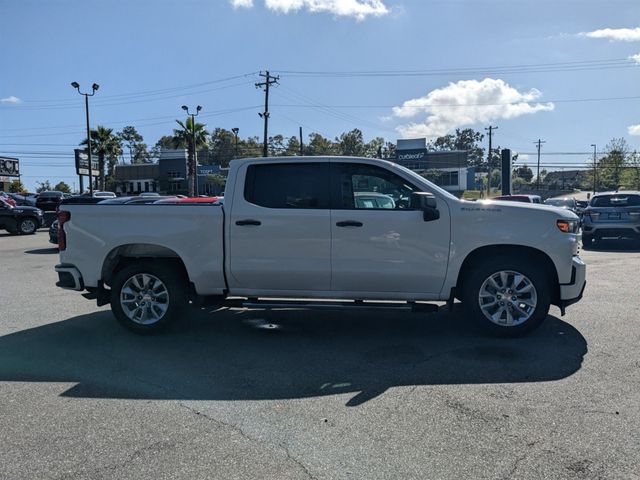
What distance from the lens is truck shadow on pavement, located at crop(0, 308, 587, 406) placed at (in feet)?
15.1

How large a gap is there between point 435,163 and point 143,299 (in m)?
73.2

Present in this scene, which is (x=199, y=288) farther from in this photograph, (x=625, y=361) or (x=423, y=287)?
(x=625, y=361)

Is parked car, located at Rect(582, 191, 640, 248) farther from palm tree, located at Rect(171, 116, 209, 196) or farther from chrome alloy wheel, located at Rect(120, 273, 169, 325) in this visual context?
palm tree, located at Rect(171, 116, 209, 196)

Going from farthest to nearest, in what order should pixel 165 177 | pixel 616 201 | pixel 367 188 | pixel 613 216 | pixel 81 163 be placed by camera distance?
1. pixel 165 177
2. pixel 81 163
3. pixel 616 201
4. pixel 613 216
5. pixel 367 188

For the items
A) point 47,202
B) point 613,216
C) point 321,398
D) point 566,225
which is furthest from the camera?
point 47,202

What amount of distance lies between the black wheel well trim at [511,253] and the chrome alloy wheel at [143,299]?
11.1 feet

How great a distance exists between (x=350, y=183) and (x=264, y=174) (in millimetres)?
993

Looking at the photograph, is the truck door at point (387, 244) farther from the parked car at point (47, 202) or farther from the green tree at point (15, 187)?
the green tree at point (15, 187)

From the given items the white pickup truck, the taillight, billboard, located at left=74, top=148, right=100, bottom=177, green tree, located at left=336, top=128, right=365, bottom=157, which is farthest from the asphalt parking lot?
green tree, located at left=336, top=128, right=365, bottom=157

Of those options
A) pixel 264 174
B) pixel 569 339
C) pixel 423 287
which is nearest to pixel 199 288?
pixel 264 174

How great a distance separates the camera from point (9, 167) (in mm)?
57594

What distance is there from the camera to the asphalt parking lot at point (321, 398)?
10.8ft

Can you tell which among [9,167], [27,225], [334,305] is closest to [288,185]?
[334,305]

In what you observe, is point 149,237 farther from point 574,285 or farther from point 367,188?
point 574,285
